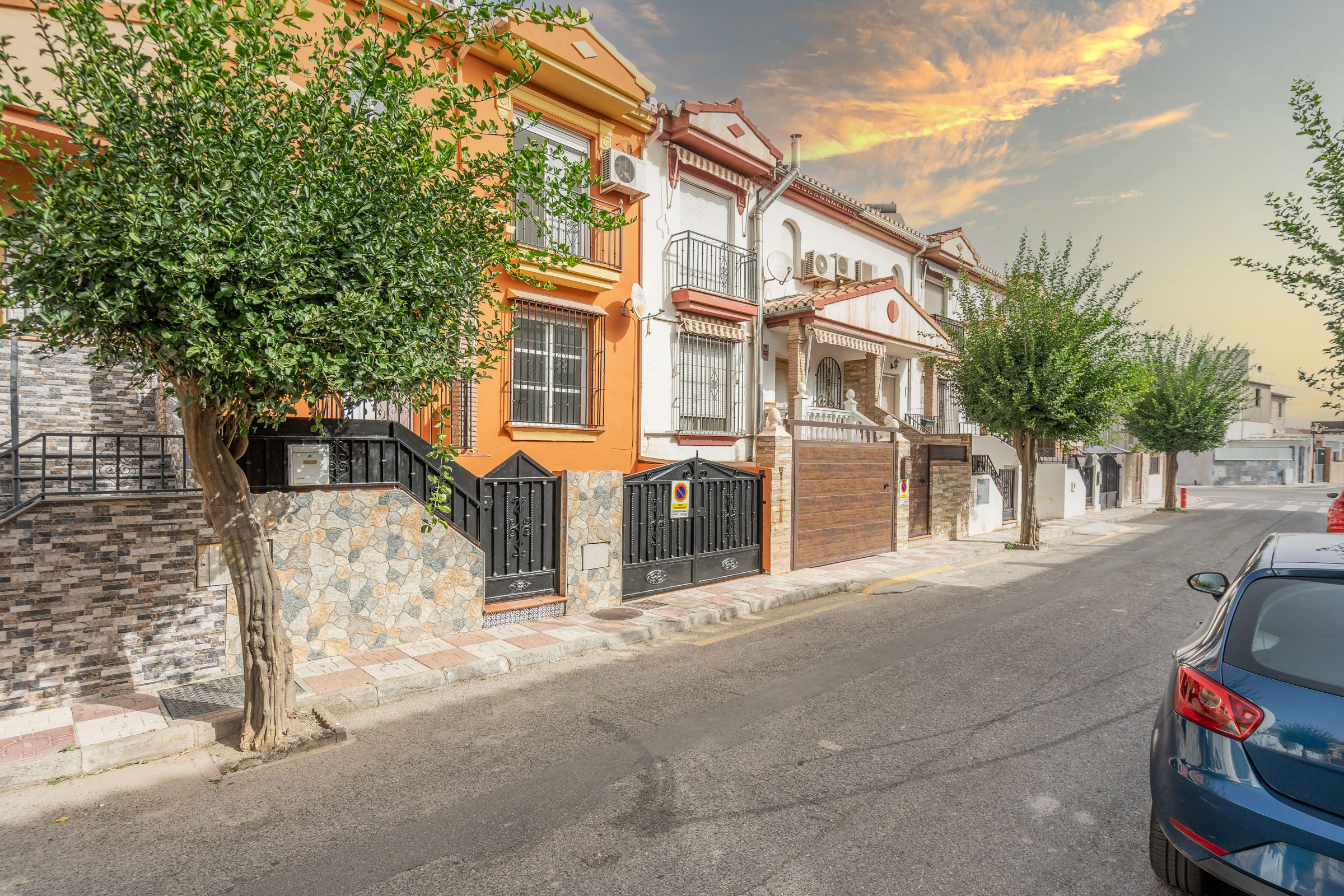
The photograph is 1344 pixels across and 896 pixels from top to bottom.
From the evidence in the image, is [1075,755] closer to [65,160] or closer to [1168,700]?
[1168,700]

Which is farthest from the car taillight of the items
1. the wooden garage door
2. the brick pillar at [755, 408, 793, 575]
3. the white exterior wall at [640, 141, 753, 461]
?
the white exterior wall at [640, 141, 753, 461]

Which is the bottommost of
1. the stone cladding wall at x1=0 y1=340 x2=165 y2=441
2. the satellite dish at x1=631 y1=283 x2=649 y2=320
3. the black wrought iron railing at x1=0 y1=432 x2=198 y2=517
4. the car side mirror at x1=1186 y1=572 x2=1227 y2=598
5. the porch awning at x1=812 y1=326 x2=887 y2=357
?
the car side mirror at x1=1186 y1=572 x2=1227 y2=598

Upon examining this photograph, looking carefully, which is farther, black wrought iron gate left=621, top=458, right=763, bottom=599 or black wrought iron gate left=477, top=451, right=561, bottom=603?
black wrought iron gate left=621, top=458, right=763, bottom=599

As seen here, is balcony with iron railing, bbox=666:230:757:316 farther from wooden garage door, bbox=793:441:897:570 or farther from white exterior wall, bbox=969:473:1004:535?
white exterior wall, bbox=969:473:1004:535

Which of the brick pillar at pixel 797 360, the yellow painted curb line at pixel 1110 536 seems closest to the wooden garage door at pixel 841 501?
the brick pillar at pixel 797 360

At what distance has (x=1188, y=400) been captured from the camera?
24328 millimetres

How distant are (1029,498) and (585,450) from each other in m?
10.0

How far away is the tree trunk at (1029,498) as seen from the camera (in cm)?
1451

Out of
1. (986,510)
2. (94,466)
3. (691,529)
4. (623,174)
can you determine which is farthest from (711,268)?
(94,466)

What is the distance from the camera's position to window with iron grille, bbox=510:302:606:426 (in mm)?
10523

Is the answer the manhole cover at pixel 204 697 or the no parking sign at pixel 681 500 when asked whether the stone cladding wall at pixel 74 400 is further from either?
the no parking sign at pixel 681 500

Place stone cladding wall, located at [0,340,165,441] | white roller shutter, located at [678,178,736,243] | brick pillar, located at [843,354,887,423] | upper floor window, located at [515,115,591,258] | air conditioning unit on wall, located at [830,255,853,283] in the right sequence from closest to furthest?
stone cladding wall, located at [0,340,165,441] → upper floor window, located at [515,115,591,258] → white roller shutter, located at [678,178,736,243] → brick pillar, located at [843,354,887,423] → air conditioning unit on wall, located at [830,255,853,283]

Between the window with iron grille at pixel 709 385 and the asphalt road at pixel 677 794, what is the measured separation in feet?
23.1

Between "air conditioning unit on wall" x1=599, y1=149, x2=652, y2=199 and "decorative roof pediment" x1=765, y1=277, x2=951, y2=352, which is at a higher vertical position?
A: "air conditioning unit on wall" x1=599, y1=149, x2=652, y2=199
